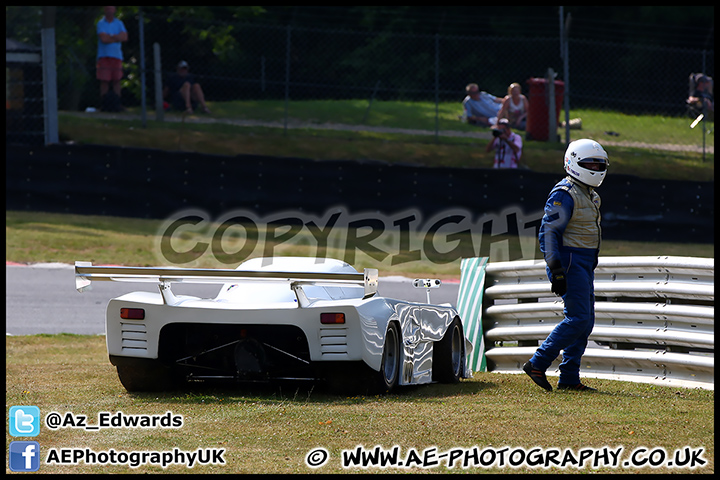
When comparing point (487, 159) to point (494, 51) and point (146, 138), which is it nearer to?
point (494, 51)

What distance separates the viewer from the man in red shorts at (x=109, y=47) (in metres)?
21.2

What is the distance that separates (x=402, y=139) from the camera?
69.6 ft

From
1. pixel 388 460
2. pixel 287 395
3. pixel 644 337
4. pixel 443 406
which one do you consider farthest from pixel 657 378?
pixel 388 460

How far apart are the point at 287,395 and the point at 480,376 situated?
2.26 meters

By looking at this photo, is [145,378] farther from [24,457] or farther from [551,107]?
[551,107]

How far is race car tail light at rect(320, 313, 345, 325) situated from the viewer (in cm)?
650

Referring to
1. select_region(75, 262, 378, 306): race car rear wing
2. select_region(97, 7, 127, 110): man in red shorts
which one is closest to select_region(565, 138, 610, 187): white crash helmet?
select_region(75, 262, 378, 306): race car rear wing

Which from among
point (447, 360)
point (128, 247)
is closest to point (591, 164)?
point (447, 360)

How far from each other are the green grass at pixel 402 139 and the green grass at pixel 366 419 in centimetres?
1308

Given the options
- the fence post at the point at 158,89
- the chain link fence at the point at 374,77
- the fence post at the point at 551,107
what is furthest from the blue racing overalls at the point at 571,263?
the fence post at the point at 158,89

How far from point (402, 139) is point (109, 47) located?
21.1 feet

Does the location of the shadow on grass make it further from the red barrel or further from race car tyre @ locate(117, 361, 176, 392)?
the red barrel

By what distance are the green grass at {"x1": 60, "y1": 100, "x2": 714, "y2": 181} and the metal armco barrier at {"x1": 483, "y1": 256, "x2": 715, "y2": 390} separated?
1114cm

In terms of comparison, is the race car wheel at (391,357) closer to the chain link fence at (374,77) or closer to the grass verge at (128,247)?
the grass verge at (128,247)
